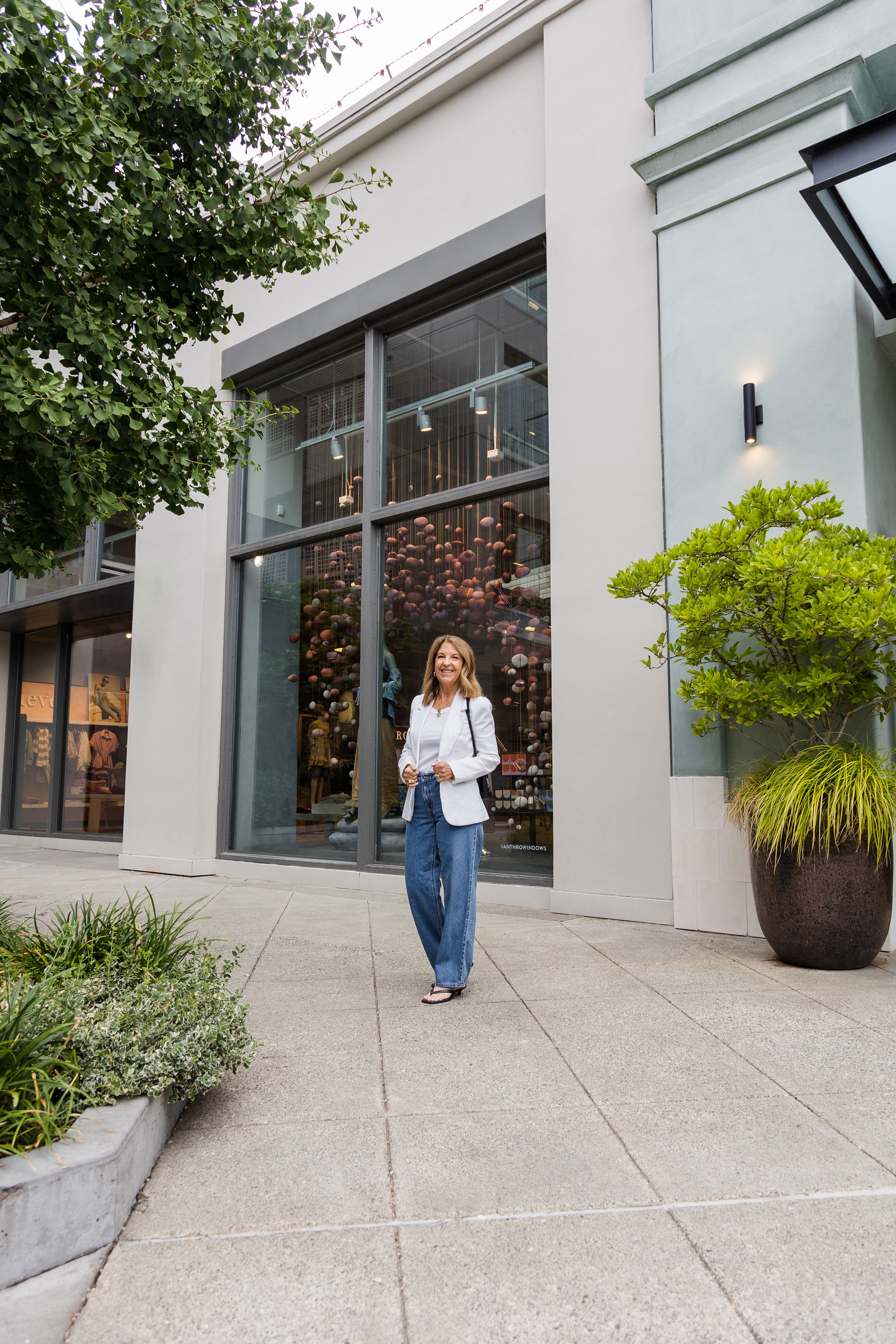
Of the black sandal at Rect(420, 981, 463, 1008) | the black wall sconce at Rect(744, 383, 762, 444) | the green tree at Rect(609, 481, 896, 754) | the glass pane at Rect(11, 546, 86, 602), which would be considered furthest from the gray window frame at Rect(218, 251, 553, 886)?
the glass pane at Rect(11, 546, 86, 602)

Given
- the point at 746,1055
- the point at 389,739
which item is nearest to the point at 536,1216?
the point at 746,1055

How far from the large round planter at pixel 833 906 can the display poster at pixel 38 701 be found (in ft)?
37.9

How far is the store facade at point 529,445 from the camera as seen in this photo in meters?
5.48

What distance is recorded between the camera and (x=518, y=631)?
712cm

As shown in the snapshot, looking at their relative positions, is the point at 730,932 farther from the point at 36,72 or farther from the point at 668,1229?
the point at 36,72

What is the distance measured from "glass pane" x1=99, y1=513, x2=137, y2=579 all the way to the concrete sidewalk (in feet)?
26.6

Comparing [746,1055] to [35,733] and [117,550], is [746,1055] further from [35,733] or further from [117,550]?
[35,733]

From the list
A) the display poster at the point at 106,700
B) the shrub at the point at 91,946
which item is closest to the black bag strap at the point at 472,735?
the shrub at the point at 91,946

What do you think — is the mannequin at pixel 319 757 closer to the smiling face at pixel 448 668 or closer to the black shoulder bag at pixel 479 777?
the smiling face at pixel 448 668

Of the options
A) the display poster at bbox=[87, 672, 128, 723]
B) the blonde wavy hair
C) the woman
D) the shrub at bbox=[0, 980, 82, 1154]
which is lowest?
the shrub at bbox=[0, 980, 82, 1154]

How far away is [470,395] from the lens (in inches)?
302

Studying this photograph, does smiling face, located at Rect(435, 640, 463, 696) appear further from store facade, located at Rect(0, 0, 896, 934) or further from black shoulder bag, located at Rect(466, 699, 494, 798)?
store facade, located at Rect(0, 0, 896, 934)

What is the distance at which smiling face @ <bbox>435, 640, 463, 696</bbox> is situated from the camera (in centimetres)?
416

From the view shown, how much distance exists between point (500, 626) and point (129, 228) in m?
4.22
